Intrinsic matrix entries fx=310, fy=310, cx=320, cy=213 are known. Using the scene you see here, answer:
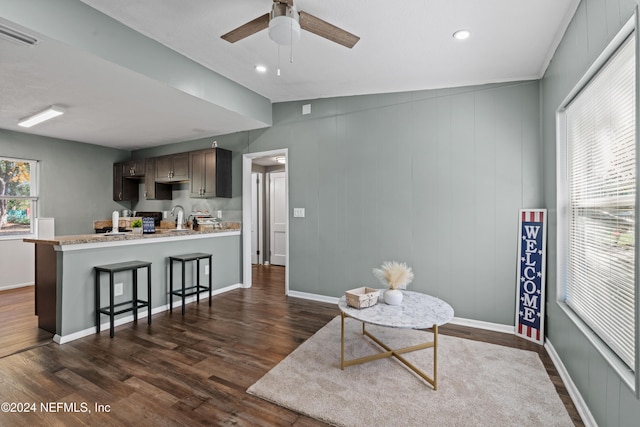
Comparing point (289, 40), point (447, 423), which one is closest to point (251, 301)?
point (447, 423)

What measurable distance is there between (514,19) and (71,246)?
4.25m

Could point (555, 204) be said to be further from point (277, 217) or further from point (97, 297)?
point (277, 217)

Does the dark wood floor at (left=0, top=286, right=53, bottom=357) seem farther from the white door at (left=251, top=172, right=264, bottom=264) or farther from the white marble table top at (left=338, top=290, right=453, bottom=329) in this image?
the white door at (left=251, top=172, right=264, bottom=264)

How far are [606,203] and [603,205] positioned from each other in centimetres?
5

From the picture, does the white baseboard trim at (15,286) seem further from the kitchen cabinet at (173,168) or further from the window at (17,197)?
the kitchen cabinet at (173,168)

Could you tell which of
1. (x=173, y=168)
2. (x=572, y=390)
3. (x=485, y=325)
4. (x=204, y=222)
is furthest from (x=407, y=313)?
(x=173, y=168)

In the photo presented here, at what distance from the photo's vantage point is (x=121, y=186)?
6051mm

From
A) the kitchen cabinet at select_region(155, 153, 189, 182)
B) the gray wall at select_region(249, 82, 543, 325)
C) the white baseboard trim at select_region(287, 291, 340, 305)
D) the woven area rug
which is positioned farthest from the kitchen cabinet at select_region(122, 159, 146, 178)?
the woven area rug

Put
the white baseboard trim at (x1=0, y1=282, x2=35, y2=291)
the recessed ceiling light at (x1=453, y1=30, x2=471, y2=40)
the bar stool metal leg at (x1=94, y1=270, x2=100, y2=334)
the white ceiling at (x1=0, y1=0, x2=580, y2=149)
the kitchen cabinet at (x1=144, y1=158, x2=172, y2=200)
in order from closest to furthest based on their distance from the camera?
the white ceiling at (x1=0, y1=0, x2=580, y2=149) < the recessed ceiling light at (x1=453, y1=30, x2=471, y2=40) < the bar stool metal leg at (x1=94, y1=270, x2=100, y2=334) < the white baseboard trim at (x1=0, y1=282, x2=35, y2=291) < the kitchen cabinet at (x1=144, y1=158, x2=172, y2=200)

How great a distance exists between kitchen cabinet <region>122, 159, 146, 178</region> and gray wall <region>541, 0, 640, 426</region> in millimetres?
6078

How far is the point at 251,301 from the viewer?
167 inches

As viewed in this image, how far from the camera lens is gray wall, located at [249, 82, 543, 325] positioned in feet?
10.5

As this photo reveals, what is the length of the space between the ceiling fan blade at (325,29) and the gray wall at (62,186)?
5.46 meters

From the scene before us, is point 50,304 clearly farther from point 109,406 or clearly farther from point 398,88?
point 398,88
